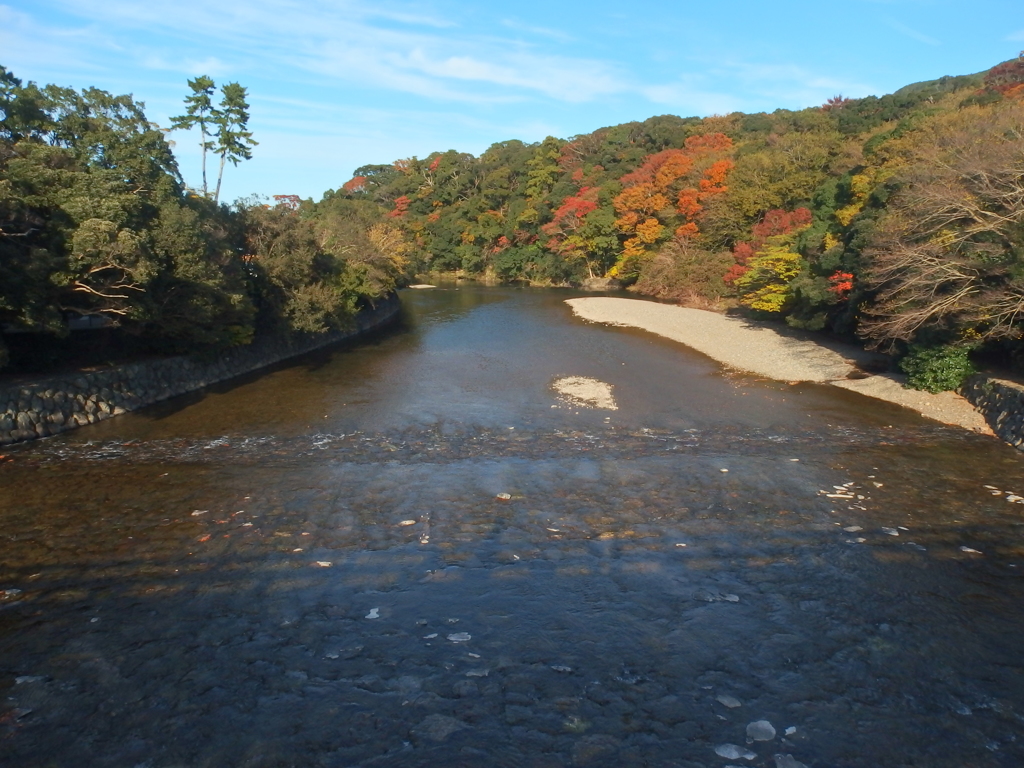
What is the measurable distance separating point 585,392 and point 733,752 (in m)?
15.9

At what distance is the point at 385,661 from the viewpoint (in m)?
7.66

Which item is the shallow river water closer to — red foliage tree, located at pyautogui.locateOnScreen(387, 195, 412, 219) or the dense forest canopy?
the dense forest canopy

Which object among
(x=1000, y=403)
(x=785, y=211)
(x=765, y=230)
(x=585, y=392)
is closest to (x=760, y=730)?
(x=1000, y=403)

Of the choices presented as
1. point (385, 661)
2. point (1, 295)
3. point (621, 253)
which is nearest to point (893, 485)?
point (385, 661)

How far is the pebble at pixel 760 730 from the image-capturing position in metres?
6.50

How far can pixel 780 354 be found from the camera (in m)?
27.6

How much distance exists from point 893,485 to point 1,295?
61.9 ft

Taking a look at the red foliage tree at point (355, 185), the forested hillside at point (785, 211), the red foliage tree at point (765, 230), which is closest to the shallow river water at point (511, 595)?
the forested hillside at point (785, 211)

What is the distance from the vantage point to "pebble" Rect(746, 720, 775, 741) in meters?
6.50

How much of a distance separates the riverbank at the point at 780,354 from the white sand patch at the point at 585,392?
252 inches

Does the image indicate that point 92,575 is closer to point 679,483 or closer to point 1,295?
point 1,295

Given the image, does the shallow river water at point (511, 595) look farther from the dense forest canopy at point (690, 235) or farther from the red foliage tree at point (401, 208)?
the red foliage tree at point (401, 208)

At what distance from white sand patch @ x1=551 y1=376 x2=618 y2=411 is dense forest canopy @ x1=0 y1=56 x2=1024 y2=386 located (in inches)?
329

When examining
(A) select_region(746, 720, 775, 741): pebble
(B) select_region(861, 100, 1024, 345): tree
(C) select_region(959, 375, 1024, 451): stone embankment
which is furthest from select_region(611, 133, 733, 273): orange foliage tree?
(A) select_region(746, 720, 775, 741): pebble
